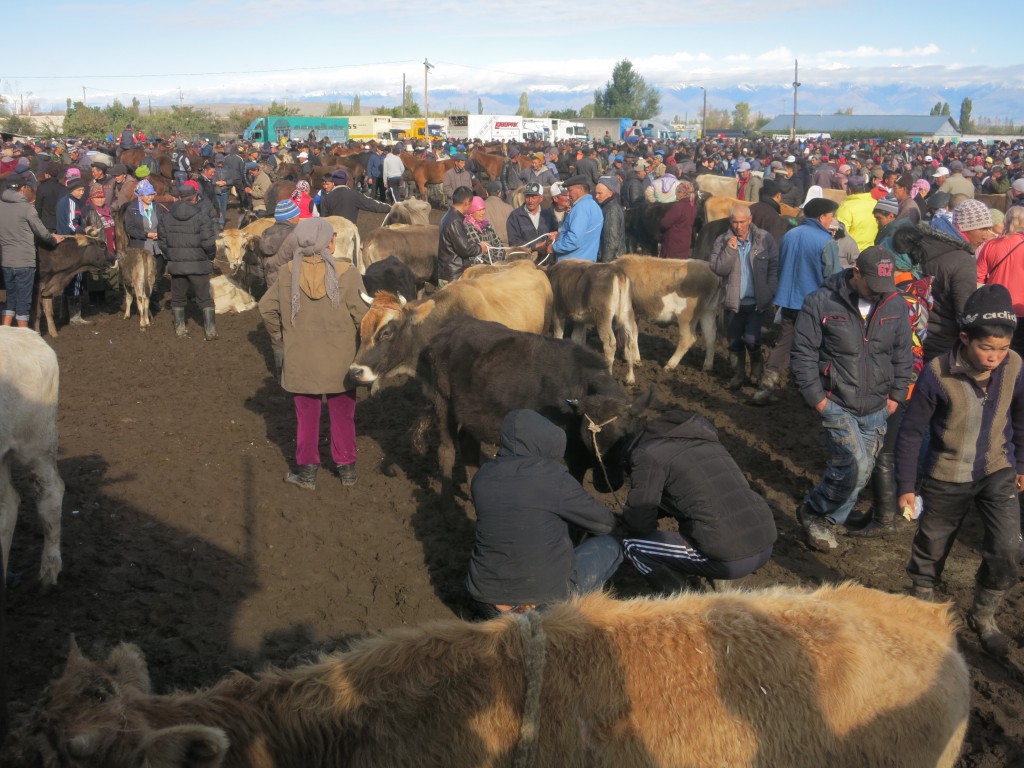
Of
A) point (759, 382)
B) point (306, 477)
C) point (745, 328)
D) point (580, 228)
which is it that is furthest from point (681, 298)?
point (306, 477)

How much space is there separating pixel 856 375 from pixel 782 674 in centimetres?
325

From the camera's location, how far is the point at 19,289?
36.1 feet

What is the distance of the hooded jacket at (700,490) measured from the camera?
4426 mm

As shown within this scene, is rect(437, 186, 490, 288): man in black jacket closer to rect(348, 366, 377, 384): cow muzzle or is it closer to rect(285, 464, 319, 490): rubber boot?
rect(348, 366, 377, 384): cow muzzle

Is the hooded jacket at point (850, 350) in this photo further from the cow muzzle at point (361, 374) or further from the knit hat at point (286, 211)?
the knit hat at point (286, 211)

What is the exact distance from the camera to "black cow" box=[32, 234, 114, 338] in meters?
11.9

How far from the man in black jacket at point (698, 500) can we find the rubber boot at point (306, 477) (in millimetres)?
3117

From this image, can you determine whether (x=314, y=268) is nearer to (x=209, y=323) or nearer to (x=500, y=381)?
(x=500, y=381)

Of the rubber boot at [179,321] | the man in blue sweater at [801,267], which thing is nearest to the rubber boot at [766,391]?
the man in blue sweater at [801,267]

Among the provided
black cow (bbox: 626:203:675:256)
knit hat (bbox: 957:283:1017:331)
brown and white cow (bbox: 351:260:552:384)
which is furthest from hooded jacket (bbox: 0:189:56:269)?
knit hat (bbox: 957:283:1017:331)

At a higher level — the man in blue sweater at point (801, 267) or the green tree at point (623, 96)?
the green tree at point (623, 96)

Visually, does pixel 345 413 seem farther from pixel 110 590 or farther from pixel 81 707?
pixel 81 707

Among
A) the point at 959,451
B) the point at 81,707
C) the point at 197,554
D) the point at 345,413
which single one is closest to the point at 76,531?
the point at 197,554

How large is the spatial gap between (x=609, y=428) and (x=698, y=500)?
130 centimetres
